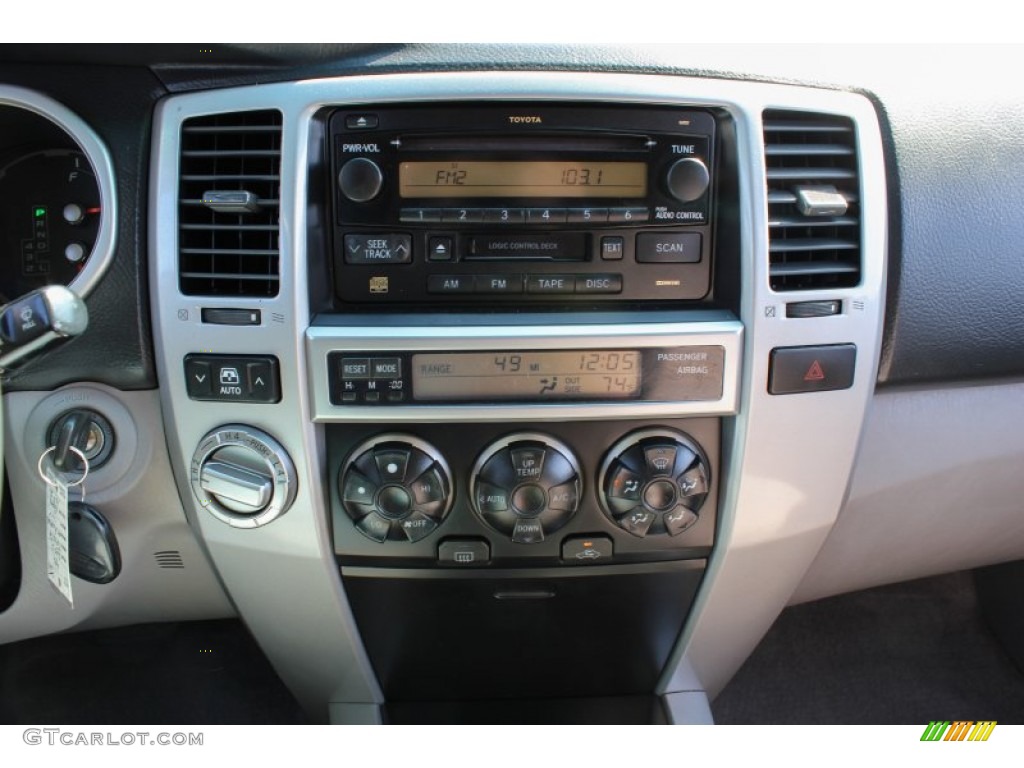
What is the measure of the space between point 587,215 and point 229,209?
1.60 feet

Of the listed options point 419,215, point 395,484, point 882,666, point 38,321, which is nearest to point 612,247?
A: point 419,215

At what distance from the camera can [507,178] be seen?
114cm

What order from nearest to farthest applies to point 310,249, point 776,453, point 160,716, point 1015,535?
point 310,249 → point 776,453 → point 1015,535 → point 160,716

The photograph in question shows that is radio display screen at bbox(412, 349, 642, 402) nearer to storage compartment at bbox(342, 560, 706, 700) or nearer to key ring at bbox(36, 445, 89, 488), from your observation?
storage compartment at bbox(342, 560, 706, 700)

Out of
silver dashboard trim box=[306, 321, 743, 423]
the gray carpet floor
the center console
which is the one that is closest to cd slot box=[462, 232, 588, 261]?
the center console

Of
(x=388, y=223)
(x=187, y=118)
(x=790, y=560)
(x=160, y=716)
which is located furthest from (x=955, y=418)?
(x=160, y=716)

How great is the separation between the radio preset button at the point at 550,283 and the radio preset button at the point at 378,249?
18 centimetres

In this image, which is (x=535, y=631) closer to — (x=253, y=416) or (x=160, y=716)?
(x=253, y=416)

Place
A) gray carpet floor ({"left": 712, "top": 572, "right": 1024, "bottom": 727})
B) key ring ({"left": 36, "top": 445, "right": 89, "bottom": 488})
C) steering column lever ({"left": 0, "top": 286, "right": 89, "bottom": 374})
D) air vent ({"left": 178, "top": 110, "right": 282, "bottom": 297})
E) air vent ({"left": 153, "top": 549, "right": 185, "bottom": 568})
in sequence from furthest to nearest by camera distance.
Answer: gray carpet floor ({"left": 712, "top": 572, "right": 1024, "bottom": 727}) → air vent ({"left": 153, "top": 549, "right": 185, "bottom": 568}) → key ring ({"left": 36, "top": 445, "right": 89, "bottom": 488}) → air vent ({"left": 178, "top": 110, "right": 282, "bottom": 297}) → steering column lever ({"left": 0, "top": 286, "right": 89, "bottom": 374})

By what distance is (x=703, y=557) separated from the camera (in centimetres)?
134

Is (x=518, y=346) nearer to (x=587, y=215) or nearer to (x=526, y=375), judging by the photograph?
(x=526, y=375)

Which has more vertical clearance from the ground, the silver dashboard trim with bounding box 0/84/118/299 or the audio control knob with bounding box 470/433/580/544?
the silver dashboard trim with bounding box 0/84/118/299

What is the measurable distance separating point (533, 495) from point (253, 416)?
422mm

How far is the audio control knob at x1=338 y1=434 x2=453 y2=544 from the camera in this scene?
1191 mm
